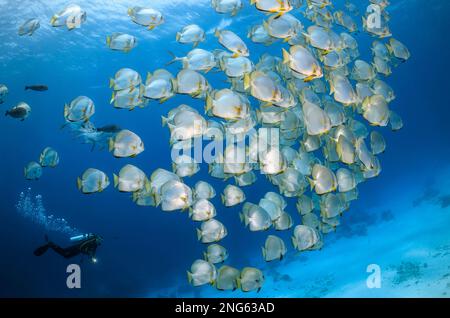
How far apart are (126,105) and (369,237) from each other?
18.5m

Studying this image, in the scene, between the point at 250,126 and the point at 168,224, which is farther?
the point at 168,224

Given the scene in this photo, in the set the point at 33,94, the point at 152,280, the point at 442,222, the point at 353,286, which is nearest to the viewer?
the point at 353,286

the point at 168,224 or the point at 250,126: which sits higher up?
the point at 250,126

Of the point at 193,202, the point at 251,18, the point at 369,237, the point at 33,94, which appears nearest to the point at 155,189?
the point at 193,202

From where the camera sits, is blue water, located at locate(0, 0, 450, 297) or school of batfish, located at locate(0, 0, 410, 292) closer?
school of batfish, located at locate(0, 0, 410, 292)

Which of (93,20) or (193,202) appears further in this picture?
(93,20)

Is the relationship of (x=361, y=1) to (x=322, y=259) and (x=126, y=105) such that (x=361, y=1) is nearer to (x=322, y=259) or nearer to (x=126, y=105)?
(x=322, y=259)

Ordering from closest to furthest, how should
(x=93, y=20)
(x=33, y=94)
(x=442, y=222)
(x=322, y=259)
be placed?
(x=442, y=222) < (x=322, y=259) < (x=93, y=20) < (x=33, y=94)

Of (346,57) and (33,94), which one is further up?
(33,94)

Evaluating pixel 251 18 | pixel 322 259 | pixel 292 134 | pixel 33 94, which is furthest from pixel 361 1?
pixel 33 94

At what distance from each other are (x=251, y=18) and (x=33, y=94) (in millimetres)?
27023

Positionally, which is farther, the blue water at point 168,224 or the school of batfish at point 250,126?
the blue water at point 168,224

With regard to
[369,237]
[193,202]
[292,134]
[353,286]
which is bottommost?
[353,286]

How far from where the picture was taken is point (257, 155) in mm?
5277
